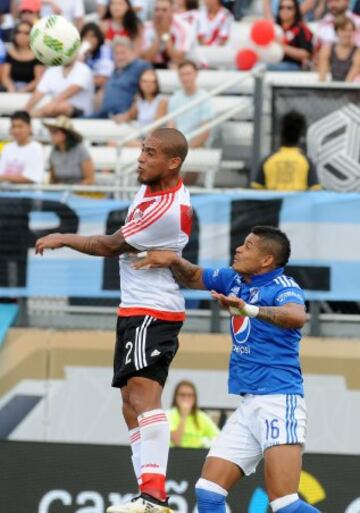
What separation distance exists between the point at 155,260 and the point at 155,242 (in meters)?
0.15

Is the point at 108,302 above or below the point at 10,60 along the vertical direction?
below

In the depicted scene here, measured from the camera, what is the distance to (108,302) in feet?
48.3

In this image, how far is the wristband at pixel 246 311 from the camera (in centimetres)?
901

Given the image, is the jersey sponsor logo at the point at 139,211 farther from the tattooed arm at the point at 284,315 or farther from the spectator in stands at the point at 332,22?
the spectator in stands at the point at 332,22

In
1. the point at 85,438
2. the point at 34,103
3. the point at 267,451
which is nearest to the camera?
the point at 267,451

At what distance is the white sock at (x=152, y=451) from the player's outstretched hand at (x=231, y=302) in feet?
3.27

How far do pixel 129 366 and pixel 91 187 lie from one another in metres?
5.16

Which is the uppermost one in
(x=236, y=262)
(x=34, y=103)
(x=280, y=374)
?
(x=34, y=103)

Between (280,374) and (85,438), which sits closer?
(280,374)

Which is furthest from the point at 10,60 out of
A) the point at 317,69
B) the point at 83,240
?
the point at 83,240

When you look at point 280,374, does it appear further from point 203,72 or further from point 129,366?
point 203,72

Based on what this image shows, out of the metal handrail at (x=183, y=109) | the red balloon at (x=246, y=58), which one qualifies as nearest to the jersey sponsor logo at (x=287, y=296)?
the metal handrail at (x=183, y=109)

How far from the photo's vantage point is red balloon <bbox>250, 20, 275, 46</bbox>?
17516mm

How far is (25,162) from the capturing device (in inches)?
610
